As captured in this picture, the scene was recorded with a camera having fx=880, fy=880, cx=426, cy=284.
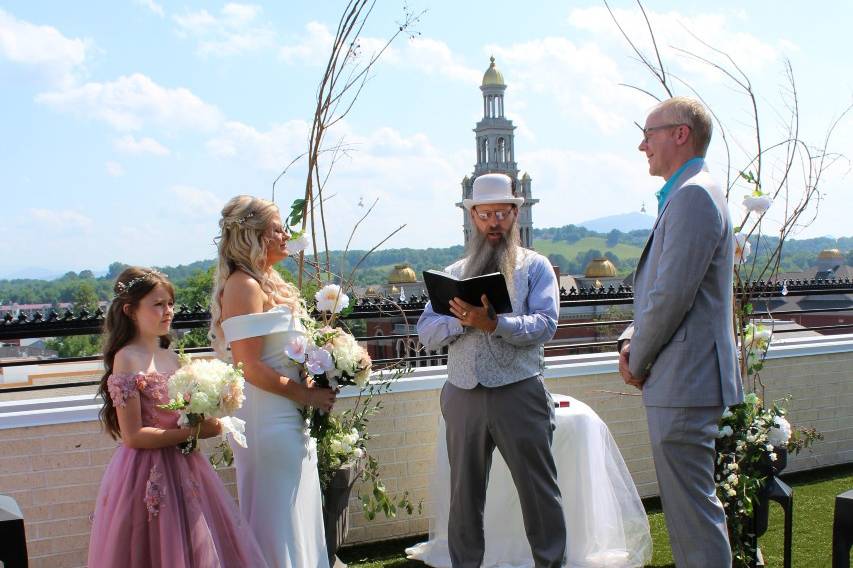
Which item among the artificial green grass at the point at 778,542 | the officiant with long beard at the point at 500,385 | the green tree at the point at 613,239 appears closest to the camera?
the officiant with long beard at the point at 500,385

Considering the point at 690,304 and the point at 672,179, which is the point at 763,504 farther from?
the point at 672,179

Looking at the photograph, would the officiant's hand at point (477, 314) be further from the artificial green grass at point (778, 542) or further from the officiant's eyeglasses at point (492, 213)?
the artificial green grass at point (778, 542)

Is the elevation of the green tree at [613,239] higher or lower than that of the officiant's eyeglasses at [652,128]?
higher

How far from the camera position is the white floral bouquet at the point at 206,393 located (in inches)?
119

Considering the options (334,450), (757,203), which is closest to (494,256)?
(334,450)

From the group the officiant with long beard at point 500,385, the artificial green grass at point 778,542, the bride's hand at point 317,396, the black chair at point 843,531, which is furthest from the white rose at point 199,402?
the black chair at point 843,531

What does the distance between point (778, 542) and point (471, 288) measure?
8.11 feet

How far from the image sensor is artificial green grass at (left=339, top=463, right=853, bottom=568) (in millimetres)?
4496

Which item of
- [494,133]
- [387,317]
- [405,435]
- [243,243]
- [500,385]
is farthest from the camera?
[494,133]

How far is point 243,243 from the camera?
10.9ft

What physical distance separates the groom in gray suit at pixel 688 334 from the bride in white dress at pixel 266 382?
129cm

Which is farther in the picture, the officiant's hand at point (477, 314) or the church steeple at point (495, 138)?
the church steeple at point (495, 138)

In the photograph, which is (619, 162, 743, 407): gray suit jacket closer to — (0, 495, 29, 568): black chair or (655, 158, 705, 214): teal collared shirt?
(655, 158, 705, 214): teal collared shirt

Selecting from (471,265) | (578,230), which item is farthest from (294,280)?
(578,230)
